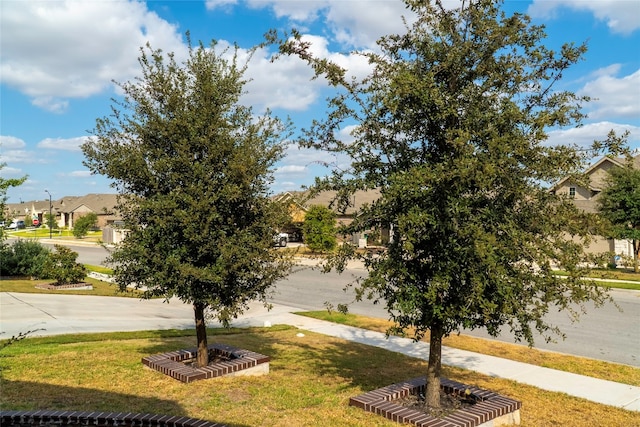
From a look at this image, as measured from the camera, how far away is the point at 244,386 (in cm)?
821

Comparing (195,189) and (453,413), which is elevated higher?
(195,189)

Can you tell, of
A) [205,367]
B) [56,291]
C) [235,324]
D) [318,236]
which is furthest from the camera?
[318,236]

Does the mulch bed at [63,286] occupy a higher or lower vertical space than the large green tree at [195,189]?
lower

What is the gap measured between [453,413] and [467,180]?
3.12 metres

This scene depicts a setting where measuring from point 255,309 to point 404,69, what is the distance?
11.9 m

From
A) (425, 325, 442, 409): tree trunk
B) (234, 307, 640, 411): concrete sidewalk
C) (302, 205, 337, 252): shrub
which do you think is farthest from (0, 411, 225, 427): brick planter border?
(302, 205, 337, 252): shrub

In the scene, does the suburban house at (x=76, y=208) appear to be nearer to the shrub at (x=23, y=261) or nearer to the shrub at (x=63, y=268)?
the shrub at (x=23, y=261)

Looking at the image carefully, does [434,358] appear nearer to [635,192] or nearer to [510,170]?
[510,170]

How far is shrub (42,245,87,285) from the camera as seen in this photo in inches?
795

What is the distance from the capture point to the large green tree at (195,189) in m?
7.95

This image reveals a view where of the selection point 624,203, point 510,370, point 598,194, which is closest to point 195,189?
point 510,370

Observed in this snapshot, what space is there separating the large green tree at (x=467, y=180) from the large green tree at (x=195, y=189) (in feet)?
6.48

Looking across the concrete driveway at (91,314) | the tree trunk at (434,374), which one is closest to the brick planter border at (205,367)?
the tree trunk at (434,374)

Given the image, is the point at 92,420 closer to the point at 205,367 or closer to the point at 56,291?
the point at 205,367
